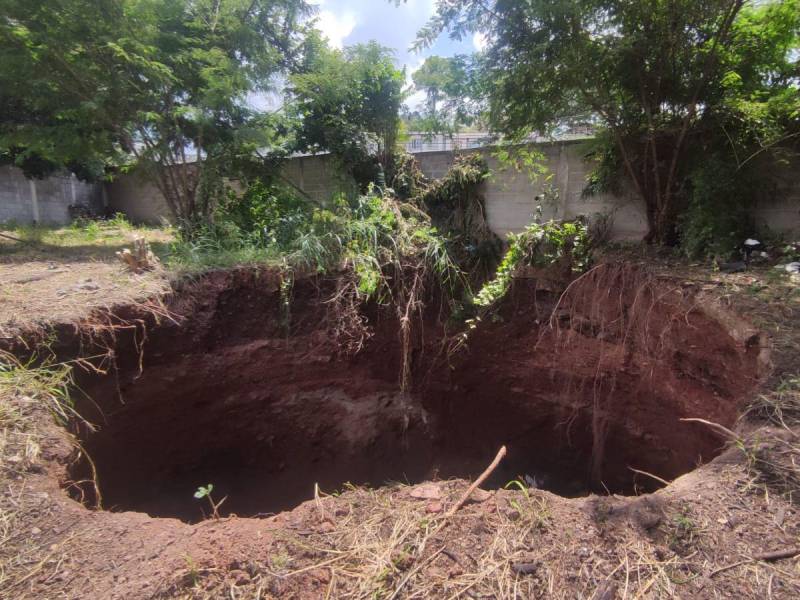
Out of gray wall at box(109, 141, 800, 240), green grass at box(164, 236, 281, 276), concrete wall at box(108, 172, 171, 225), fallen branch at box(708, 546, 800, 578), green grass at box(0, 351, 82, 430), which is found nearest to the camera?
fallen branch at box(708, 546, 800, 578)

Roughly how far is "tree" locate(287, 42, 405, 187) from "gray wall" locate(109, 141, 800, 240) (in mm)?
434

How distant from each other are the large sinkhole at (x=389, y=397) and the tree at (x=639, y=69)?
48.4 inches

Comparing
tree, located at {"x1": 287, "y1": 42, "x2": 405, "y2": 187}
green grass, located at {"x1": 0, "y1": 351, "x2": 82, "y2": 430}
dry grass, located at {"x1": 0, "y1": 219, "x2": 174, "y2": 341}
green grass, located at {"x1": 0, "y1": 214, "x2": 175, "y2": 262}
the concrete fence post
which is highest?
tree, located at {"x1": 287, "y1": 42, "x2": 405, "y2": 187}

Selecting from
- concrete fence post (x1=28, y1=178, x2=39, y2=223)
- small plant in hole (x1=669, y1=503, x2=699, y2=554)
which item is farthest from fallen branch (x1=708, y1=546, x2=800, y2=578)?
concrete fence post (x1=28, y1=178, x2=39, y2=223)

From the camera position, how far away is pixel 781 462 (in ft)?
5.48

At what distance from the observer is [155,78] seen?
4.84 meters

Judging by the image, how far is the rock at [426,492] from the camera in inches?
70.3

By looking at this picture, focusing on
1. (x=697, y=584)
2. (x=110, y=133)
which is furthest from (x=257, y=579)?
(x=110, y=133)

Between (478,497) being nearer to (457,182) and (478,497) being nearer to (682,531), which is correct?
(682,531)

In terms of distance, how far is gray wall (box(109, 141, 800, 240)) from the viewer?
3.50m

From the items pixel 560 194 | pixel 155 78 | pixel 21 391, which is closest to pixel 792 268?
pixel 560 194

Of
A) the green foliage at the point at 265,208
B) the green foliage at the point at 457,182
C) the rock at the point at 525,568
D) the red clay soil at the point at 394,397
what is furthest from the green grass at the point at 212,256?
the rock at the point at 525,568

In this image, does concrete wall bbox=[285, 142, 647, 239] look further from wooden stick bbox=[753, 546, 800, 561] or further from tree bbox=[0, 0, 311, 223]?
wooden stick bbox=[753, 546, 800, 561]

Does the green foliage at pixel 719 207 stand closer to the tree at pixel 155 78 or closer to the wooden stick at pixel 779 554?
the wooden stick at pixel 779 554
